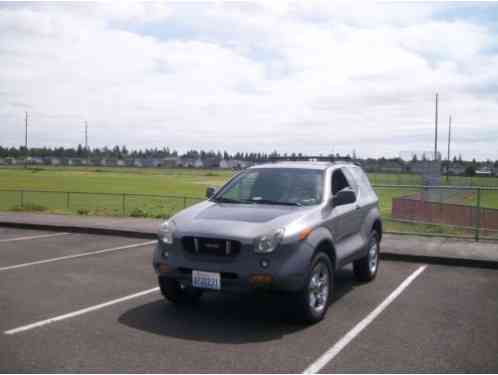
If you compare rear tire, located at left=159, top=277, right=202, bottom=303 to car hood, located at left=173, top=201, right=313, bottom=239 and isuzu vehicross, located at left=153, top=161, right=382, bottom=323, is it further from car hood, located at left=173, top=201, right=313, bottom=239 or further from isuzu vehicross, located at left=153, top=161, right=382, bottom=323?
car hood, located at left=173, top=201, right=313, bottom=239

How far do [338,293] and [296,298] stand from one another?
2.08 m

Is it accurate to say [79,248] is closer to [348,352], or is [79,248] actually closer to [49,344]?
Result: [49,344]

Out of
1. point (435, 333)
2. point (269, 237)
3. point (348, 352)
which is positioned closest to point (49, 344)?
point (269, 237)

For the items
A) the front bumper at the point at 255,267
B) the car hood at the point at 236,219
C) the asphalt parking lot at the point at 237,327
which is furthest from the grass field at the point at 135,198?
the front bumper at the point at 255,267

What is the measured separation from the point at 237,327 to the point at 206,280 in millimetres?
647

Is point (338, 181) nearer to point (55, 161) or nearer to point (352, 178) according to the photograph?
point (352, 178)

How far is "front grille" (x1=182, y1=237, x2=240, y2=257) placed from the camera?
593 cm

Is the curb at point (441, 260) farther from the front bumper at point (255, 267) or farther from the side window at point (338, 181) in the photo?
the front bumper at point (255, 267)

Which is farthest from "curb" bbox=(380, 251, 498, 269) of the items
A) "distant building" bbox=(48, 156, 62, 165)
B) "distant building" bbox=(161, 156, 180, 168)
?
"distant building" bbox=(48, 156, 62, 165)

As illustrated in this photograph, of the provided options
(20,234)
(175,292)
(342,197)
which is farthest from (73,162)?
(342,197)

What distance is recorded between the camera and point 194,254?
6098 mm

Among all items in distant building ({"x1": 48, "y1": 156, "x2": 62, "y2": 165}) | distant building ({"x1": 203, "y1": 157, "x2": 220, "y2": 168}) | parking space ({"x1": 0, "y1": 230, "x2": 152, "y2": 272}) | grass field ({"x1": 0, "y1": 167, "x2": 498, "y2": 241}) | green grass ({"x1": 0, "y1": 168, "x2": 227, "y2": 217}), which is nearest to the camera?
parking space ({"x1": 0, "y1": 230, "x2": 152, "y2": 272})

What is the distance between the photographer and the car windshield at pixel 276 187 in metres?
6.94

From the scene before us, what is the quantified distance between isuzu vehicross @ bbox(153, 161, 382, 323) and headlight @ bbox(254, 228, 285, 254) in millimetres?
11
